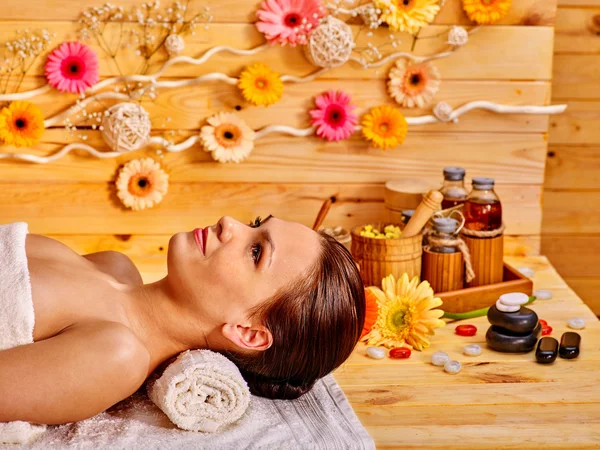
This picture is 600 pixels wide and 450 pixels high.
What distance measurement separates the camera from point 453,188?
7.23 feet

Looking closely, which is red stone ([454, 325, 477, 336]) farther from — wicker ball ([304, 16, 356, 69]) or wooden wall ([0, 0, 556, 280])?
wicker ball ([304, 16, 356, 69])

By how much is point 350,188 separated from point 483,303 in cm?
53

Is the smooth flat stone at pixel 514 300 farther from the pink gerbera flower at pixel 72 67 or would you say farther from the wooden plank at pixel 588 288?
the pink gerbera flower at pixel 72 67

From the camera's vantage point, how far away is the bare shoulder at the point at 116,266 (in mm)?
1849

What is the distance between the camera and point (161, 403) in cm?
147

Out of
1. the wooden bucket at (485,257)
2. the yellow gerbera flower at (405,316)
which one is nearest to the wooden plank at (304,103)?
the wooden bucket at (485,257)

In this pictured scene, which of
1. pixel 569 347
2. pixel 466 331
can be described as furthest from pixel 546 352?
pixel 466 331

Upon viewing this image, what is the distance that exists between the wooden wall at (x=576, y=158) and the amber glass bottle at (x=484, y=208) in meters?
0.63

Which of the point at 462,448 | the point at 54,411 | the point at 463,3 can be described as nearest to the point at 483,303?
the point at 462,448

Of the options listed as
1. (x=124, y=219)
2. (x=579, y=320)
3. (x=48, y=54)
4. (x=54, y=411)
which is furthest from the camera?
(x=124, y=219)

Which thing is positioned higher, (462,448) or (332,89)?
(332,89)

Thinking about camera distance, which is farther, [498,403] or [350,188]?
[350,188]

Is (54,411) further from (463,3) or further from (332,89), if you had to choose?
(463,3)

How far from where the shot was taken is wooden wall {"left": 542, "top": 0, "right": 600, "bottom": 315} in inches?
100.0
